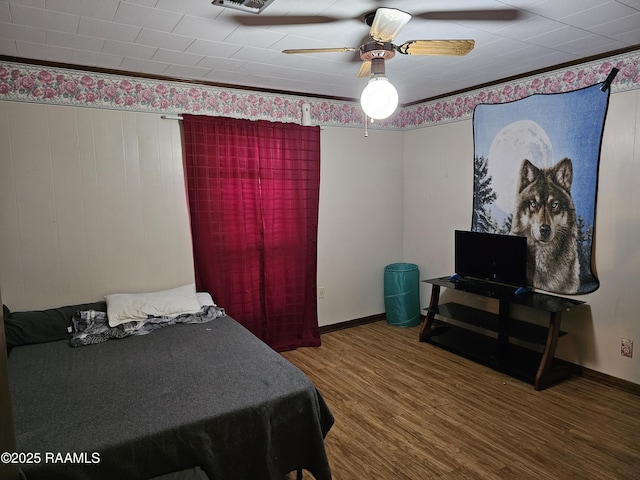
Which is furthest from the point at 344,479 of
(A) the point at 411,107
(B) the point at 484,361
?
(A) the point at 411,107

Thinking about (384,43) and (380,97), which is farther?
(384,43)

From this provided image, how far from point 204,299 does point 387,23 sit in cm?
257

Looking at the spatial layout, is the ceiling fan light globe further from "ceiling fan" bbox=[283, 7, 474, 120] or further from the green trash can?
the green trash can

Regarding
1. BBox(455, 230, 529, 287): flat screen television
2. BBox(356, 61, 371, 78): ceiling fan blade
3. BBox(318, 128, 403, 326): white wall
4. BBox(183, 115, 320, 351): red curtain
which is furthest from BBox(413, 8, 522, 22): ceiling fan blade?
BBox(318, 128, 403, 326): white wall

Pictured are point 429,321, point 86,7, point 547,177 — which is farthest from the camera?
point 429,321

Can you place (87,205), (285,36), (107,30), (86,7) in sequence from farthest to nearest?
1. (87,205)
2. (285,36)
3. (107,30)
4. (86,7)

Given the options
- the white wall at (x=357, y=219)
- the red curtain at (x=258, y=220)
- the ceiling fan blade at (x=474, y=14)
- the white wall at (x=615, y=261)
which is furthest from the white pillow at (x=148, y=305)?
the white wall at (x=615, y=261)

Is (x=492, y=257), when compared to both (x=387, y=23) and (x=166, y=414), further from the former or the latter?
(x=166, y=414)

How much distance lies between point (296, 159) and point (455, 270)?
1.89 m

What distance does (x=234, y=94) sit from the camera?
3906mm

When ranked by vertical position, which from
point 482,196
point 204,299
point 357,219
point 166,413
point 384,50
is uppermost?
point 384,50

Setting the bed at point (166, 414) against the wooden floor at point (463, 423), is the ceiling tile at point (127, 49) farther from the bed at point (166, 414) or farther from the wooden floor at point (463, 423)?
the wooden floor at point (463, 423)

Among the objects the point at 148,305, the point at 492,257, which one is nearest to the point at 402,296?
the point at 492,257

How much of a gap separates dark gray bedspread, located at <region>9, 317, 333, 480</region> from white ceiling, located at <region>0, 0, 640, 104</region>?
6.34 feet
